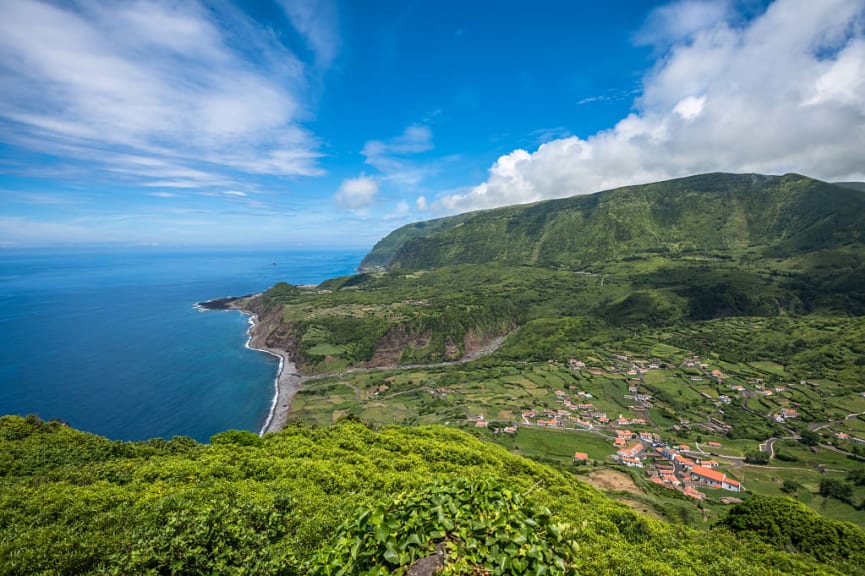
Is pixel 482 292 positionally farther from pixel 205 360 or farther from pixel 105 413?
pixel 105 413

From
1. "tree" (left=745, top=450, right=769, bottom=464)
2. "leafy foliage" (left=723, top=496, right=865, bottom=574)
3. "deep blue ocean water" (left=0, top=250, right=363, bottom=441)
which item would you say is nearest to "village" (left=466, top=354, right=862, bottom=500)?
"tree" (left=745, top=450, right=769, bottom=464)

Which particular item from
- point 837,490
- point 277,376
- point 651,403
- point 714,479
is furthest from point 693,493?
point 277,376

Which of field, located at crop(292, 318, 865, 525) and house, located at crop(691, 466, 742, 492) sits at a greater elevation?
house, located at crop(691, 466, 742, 492)

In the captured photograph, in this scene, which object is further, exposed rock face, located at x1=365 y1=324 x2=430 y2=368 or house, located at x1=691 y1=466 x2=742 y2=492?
exposed rock face, located at x1=365 y1=324 x2=430 y2=368

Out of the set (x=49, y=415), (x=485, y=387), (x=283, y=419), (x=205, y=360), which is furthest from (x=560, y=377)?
(x=49, y=415)

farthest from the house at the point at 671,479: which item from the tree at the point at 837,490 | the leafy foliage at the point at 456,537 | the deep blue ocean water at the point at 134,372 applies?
the deep blue ocean water at the point at 134,372

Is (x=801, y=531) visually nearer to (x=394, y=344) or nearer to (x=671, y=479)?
(x=671, y=479)

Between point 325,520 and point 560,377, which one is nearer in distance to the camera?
point 325,520

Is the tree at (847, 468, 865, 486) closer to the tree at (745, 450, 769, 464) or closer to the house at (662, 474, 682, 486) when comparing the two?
the tree at (745, 450, 769, 464)
